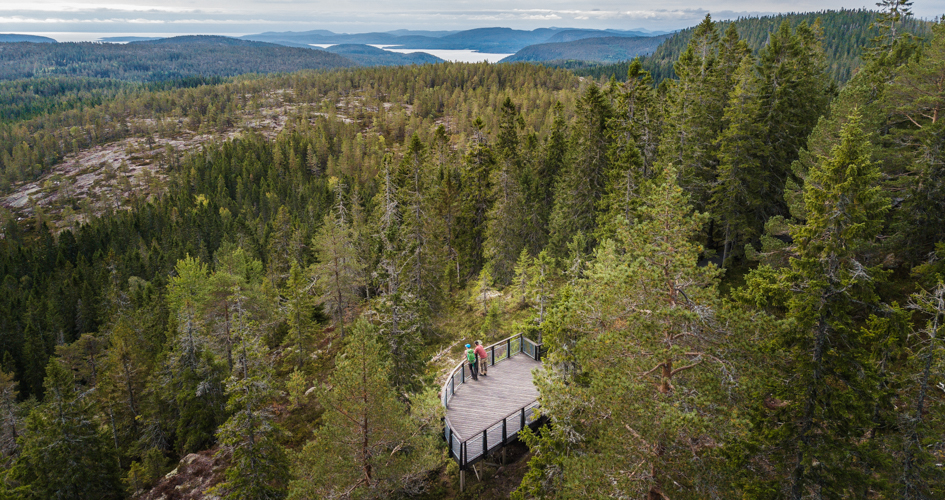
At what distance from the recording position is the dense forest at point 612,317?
1118 cm

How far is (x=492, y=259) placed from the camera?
1591 inches

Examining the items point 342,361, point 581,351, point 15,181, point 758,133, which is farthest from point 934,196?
point 15,181

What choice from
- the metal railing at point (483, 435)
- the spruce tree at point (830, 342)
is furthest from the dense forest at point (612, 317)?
the metal railing at point (483, 435)

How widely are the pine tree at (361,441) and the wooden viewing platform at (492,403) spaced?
157 cm

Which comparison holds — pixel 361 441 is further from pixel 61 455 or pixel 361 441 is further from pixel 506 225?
pixel 506 225

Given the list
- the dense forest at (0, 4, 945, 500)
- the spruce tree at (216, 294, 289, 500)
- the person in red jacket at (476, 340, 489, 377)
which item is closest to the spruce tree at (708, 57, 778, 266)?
the dense forest at (0, 4, 945, 500)

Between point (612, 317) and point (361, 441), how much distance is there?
33.0ft

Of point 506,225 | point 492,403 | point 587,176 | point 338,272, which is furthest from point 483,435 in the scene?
point 338,272

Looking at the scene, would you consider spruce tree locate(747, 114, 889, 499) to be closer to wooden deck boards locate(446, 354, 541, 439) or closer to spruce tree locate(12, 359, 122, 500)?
wooden deck boards locate(446, 354, 541, 439)

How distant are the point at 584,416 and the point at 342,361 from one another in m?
8.58

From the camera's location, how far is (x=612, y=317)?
1241 cm

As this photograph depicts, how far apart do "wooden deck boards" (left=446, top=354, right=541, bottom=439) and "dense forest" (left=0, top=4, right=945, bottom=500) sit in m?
1.29

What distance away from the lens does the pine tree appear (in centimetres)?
1623

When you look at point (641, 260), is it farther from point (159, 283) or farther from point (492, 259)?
point (159, 283)
